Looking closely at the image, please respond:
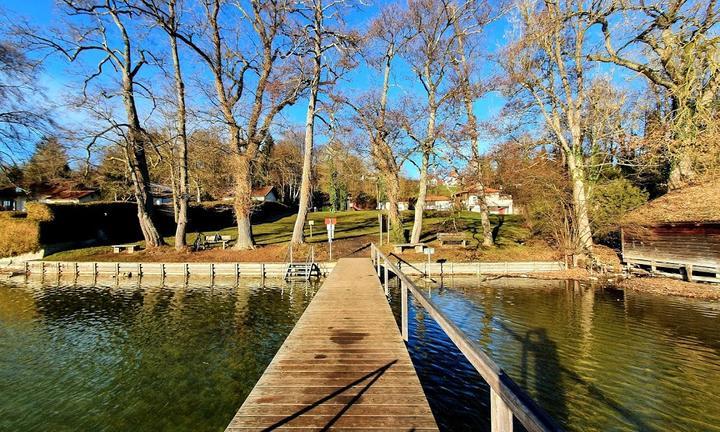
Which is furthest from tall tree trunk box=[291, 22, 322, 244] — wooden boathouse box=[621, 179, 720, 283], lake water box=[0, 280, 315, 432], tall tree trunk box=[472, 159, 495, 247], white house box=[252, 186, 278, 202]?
white house box=[252, 186, 278, 202]

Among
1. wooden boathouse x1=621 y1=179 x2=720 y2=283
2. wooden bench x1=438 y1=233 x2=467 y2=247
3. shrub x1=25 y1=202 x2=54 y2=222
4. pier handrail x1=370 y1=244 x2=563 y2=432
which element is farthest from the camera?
wooden bench x1=438 y1=233 x2=467 y2=247

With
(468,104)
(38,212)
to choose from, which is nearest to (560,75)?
(468,104)

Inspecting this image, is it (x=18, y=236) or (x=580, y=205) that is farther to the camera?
(x=18, y=236)

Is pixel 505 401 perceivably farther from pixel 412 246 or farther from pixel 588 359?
pixel 412 246

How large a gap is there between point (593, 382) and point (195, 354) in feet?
29.8

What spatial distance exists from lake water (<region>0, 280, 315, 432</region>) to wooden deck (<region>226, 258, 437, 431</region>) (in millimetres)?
1657

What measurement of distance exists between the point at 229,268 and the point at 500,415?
65.0ft

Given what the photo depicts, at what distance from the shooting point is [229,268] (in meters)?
20.8

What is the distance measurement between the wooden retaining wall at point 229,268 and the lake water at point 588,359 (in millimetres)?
5818

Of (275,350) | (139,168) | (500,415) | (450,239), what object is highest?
(139,168)

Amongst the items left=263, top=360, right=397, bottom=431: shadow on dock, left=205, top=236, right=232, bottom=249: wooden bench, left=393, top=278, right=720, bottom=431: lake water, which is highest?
left=205, top=236, right=232, bottom=249: wooden bench

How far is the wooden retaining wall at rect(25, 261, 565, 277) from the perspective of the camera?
68.4 ft

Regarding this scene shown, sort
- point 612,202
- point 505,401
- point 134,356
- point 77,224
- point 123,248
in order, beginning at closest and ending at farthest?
point 505,401
point 134,356
point 612,202
point 123,248
point 77,224

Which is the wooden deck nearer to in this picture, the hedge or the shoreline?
the shoreline
